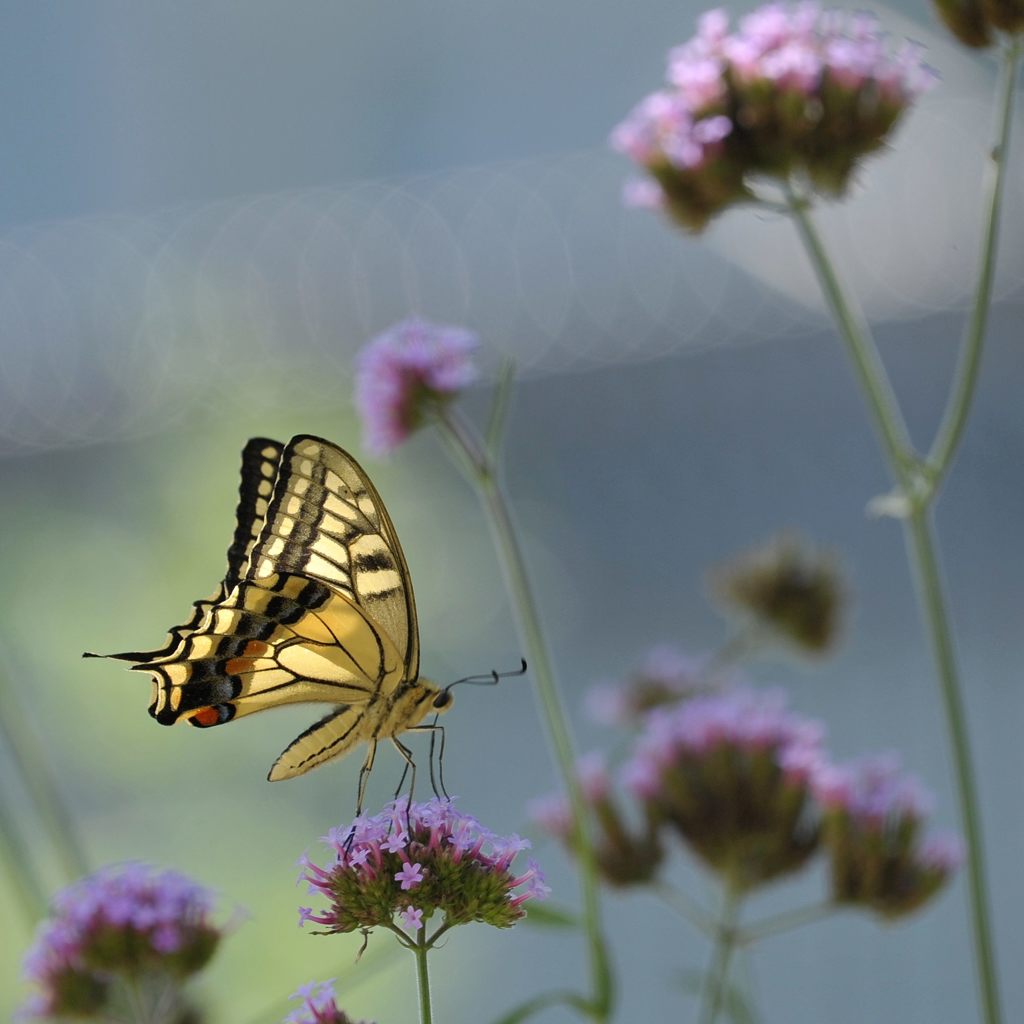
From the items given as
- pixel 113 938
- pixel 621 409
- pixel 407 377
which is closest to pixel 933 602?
pixel 407 377

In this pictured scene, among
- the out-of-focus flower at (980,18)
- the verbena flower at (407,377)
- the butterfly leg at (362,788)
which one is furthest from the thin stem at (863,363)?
the butterfly leg at (362,788)

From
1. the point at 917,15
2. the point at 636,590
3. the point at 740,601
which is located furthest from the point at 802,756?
the point at 917,15

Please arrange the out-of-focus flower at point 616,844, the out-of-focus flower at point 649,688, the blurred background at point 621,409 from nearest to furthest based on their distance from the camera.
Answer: the out-of-focus flower at point 616,844 < the out-of-focus flower at point 649,688 < the blurred background at point 621,409

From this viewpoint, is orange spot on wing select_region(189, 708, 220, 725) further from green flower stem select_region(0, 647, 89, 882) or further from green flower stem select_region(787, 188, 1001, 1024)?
green flower stem select_region(787, 188, 1001, 1024)

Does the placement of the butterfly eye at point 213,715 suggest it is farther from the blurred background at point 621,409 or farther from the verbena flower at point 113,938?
the blurred background at point 621,409

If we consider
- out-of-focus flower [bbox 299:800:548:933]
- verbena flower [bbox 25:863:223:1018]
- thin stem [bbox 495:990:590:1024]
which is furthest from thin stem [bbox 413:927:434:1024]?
verbena flower [bbox 25:863:223:1018]
